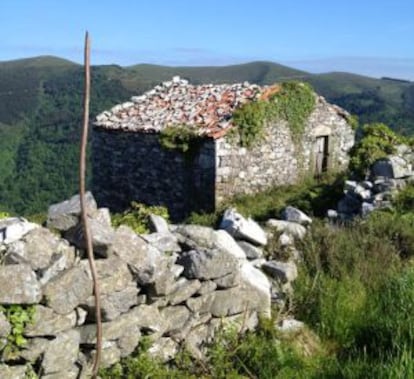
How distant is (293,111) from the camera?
16.5 m

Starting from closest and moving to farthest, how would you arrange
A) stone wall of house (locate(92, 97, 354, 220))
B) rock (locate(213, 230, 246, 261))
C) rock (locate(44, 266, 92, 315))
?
rock (locate(44, 266, 92, 315)), rock (locate(213, 230, 246, 261)), stone wall of house (locate(92, 97, 354, 220))

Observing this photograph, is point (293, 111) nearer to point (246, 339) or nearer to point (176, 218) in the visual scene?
point (176, 218)

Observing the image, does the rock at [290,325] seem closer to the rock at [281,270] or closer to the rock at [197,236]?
the rock at [281,270]

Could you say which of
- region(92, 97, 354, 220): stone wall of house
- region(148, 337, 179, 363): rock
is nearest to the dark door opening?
region(92, 97, 354, 220): stone wall of house

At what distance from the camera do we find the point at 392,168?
1124 cm

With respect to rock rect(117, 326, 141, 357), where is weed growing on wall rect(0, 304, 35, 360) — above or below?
above

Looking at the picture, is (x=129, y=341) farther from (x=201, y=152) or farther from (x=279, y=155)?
(x=279, y=155)

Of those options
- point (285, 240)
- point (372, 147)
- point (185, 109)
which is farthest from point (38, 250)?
point (185, 109)

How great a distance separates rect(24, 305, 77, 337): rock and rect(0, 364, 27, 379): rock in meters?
0.22

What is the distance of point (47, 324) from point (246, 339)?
1.82 meters

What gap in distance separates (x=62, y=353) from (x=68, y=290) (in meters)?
0.43

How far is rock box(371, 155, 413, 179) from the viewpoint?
11.2 m

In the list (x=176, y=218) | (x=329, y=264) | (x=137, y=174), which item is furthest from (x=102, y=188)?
(x=329, y=264)

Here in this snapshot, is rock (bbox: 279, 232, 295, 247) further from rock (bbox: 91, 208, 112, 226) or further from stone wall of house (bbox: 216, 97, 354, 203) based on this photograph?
stone wall of house (bbox: 216, 97, 354, 203)
